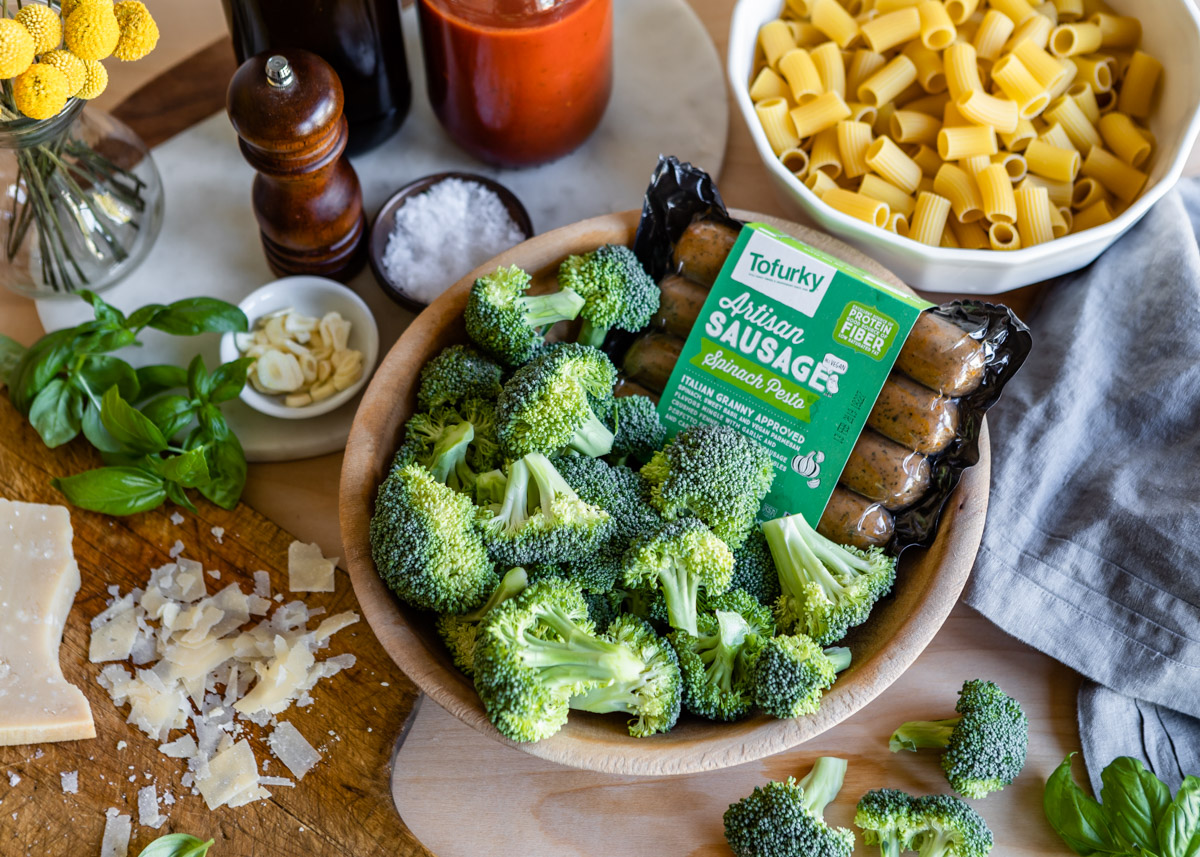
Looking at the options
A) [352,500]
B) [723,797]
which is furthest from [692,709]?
[352,500]

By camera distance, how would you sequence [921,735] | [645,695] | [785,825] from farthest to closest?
[921,735]
[785,825]
[645,695]

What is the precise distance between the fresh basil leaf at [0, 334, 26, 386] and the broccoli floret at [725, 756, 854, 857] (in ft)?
4.42

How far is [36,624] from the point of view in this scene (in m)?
1.48

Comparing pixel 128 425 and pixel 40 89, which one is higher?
pixel 40 89

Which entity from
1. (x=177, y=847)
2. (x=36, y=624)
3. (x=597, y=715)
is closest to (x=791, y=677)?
(x=597, y=715)

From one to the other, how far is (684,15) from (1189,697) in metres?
1.48

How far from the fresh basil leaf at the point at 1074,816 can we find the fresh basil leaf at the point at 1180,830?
0.20 feet

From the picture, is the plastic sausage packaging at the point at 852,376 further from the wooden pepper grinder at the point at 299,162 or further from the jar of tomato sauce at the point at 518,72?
the wooden pepper grinder at the point at 299,162

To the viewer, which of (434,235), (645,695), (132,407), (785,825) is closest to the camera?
(645,695)

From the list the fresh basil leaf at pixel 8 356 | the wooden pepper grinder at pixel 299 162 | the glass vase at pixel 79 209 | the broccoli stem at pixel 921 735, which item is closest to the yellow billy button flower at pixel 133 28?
the wooden pepper grinder at pixel 299 162

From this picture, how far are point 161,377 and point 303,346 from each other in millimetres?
226

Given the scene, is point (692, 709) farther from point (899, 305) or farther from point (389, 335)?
point (389, 335)

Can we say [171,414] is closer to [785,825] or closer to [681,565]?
[681,565]

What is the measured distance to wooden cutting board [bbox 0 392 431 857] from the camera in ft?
4.68
